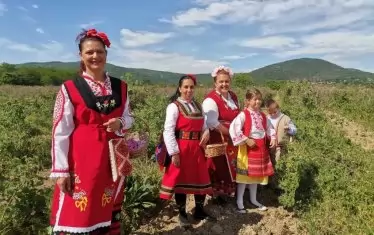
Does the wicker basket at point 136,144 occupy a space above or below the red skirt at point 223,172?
above

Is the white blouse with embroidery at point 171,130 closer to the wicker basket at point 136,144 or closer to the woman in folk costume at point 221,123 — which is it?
the woman in folk costume at point 221,123

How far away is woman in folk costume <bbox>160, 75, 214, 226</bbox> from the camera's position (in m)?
3.92

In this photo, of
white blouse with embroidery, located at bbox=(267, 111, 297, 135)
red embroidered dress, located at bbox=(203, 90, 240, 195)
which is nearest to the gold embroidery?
red embroidered dress, located at bbox=(203, 90, 240, 195)

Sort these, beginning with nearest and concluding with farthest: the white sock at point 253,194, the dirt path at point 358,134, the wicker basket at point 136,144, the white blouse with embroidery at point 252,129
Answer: the wicker basket at point 136,144 → the white blouse with embroidery at point 252,129 → the white sock at point 253,194 → the dirt path at point 358,134

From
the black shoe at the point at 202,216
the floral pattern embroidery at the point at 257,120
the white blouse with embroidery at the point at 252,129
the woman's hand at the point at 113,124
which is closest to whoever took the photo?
the woman's hand at the point at 113,124

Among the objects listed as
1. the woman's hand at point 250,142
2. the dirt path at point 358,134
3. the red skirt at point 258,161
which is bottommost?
the dirt path at point 358,134

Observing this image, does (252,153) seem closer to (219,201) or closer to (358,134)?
(219,201)

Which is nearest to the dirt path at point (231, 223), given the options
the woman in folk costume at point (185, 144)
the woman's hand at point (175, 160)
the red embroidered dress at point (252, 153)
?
the woman in folk costume at point (185, 144)

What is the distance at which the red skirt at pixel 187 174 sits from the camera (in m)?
3.97

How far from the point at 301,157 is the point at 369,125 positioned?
7.20 m

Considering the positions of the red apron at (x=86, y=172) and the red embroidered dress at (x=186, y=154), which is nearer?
the red apron at (x=86, y=172)

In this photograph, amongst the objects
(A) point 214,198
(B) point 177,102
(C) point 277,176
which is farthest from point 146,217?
(C) point 277,176

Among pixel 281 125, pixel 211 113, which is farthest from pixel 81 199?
pixel 281 125

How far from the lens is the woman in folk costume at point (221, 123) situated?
14.3ft
